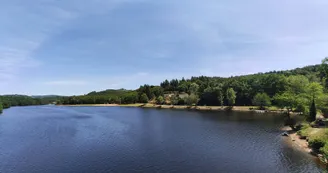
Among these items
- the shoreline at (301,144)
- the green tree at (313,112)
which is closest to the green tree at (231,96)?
the green tree at (313,112)

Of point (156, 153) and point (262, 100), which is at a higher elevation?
point (262, 100)

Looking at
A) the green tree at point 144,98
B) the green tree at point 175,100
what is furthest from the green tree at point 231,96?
the green tree at point 144,98

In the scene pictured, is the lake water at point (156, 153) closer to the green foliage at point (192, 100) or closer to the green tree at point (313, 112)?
the green tree at point (313, 112)

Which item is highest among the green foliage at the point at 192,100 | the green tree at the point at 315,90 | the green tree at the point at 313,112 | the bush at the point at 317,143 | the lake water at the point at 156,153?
the green tree at the point at 315,90

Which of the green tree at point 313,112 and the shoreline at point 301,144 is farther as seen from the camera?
the green tree at point 313,112

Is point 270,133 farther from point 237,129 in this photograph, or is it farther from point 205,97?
point 205,97

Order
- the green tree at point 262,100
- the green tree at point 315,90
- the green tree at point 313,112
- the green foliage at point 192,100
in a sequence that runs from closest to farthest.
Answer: the green tree at point 313,112 < the green tree at point 315,90 < the green tree at point 262,100 < the green foliage at point 192,100

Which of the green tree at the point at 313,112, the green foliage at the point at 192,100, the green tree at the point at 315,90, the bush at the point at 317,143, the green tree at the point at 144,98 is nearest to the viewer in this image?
the bush at the point at 317,143

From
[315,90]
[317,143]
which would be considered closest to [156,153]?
[317,143]

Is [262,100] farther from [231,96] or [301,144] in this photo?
[301,144]

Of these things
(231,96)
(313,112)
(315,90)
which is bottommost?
(313,112)

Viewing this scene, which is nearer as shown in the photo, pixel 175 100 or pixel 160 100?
pixel 175 100

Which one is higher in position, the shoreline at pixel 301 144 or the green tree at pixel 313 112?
the green tree at pixel 313 112

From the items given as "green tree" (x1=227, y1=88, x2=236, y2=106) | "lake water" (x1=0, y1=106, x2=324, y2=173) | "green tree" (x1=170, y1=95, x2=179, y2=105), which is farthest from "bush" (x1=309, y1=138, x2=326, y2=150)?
"green tree" (x1=170, y1=95, x2=179, y2=105)
